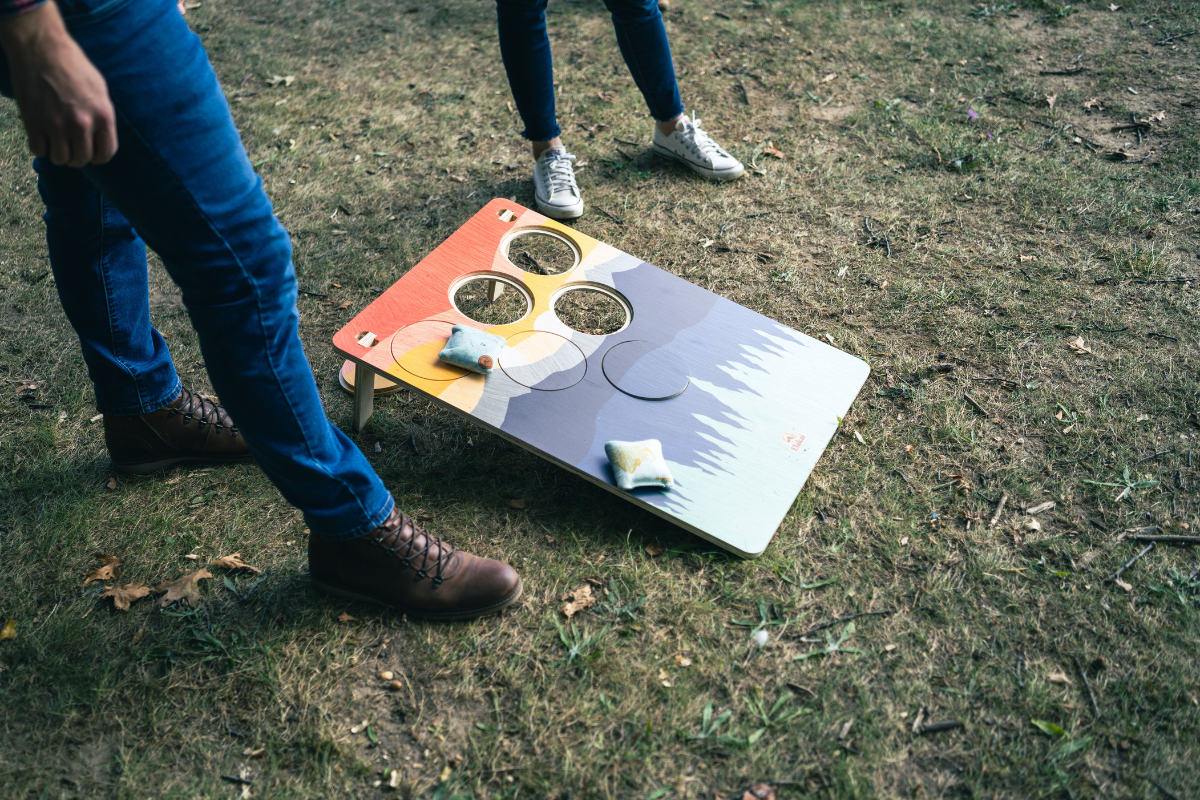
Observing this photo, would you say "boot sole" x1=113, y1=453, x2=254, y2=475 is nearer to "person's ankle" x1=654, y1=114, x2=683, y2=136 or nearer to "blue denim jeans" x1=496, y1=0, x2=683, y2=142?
"blue denim jeans" x1=496, y1=0, x2=683, y2=142

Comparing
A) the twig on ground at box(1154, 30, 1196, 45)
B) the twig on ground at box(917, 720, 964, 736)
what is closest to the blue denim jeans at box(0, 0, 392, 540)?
the twig on ground at box(917, 720, 964, 736)

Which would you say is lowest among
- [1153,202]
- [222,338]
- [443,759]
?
[443,759]

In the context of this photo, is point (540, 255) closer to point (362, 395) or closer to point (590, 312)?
point (590, 312)

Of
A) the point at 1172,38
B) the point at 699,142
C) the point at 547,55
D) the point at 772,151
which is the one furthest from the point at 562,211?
the point at 1172,38

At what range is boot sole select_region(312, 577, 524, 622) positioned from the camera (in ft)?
5.15

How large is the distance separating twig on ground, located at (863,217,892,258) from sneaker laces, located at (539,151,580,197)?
3.18ft

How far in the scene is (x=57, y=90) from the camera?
0.91 meters

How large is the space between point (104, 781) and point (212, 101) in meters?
1.14

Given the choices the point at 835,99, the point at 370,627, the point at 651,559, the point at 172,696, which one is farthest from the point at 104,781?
the point at 835,99

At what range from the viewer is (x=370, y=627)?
1590 mm

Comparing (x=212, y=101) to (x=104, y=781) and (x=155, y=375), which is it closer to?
(x=155, y=375)

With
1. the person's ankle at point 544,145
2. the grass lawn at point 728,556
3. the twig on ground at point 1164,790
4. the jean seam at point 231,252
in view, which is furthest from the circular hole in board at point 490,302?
the twig on ground at point 1164,790

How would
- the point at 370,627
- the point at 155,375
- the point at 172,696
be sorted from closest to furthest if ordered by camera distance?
the point at 172,696 → the point at 370,627 → the point at 155,375

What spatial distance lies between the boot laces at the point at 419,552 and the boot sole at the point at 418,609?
8 centimetres
